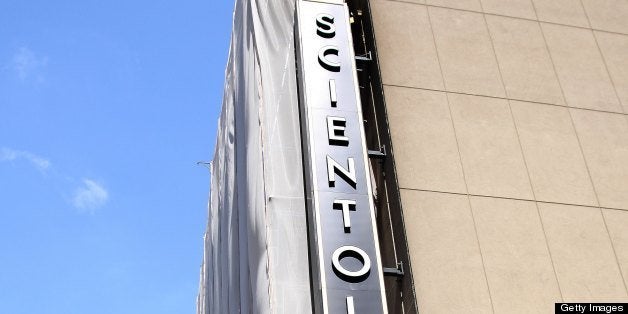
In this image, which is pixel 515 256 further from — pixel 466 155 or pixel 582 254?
pixel 466 155

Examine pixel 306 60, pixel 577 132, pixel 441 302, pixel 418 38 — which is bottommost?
pixel 441 302

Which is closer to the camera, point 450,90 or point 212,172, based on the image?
point 450,90

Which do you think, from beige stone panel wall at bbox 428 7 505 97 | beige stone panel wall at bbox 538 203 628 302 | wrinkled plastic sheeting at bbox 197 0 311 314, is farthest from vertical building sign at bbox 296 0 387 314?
beige stone panel wall at bbox 538 203 628 302

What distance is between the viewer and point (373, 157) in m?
11.5

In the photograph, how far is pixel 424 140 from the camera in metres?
11.8

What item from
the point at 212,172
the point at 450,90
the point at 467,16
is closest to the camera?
the point at 450,90

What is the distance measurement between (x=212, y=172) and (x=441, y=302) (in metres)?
14.2

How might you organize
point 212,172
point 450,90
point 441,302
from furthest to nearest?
point 212,172 → point 450,90 → point 441,302

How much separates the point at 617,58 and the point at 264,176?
277 inches

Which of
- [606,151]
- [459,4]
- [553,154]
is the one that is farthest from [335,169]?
[459,4]

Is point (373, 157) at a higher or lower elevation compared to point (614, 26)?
lower

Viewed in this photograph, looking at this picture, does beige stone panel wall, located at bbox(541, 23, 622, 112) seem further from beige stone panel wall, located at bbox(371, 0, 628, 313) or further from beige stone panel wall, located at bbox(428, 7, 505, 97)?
beige stone panel wall, located at bbox(428, 7, 505, 97)

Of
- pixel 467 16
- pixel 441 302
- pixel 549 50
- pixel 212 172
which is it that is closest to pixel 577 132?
pixel 549 50

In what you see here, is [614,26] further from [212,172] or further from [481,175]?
[212,172]
